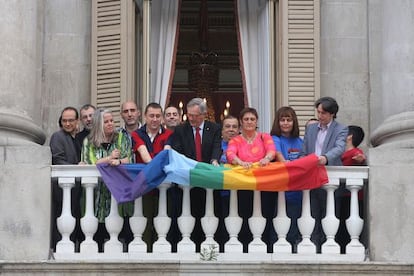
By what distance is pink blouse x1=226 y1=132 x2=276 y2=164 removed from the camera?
1820 cm

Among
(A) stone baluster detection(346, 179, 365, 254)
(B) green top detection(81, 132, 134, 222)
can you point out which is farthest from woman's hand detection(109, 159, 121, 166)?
(A) stone baluster detection(346, 179, 365, 254)

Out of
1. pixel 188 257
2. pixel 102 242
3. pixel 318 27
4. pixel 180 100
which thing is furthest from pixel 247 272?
pixel 180 100

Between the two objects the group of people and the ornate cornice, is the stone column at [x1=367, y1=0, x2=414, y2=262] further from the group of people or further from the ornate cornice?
the ornate cornice

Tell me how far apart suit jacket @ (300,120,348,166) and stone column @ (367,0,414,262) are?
40cm

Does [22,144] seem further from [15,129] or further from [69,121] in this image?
[69,121]

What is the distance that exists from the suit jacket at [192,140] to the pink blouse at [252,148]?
18 centimetres

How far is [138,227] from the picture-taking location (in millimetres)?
18078

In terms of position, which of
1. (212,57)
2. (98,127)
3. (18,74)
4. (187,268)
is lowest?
(187,268)

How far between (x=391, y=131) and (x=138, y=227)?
3604mm

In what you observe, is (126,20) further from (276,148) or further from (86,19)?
(276,148)

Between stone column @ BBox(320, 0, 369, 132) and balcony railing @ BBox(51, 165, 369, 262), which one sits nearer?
balcony railing @ BBox(51, 165, 369, 262)

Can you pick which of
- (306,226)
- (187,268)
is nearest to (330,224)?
(306,226)

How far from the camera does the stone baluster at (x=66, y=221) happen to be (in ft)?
59.3

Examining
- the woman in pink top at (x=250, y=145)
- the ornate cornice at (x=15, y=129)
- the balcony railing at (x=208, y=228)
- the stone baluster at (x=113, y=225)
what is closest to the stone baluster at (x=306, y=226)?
the balcony railing at (x=208, y=228)
